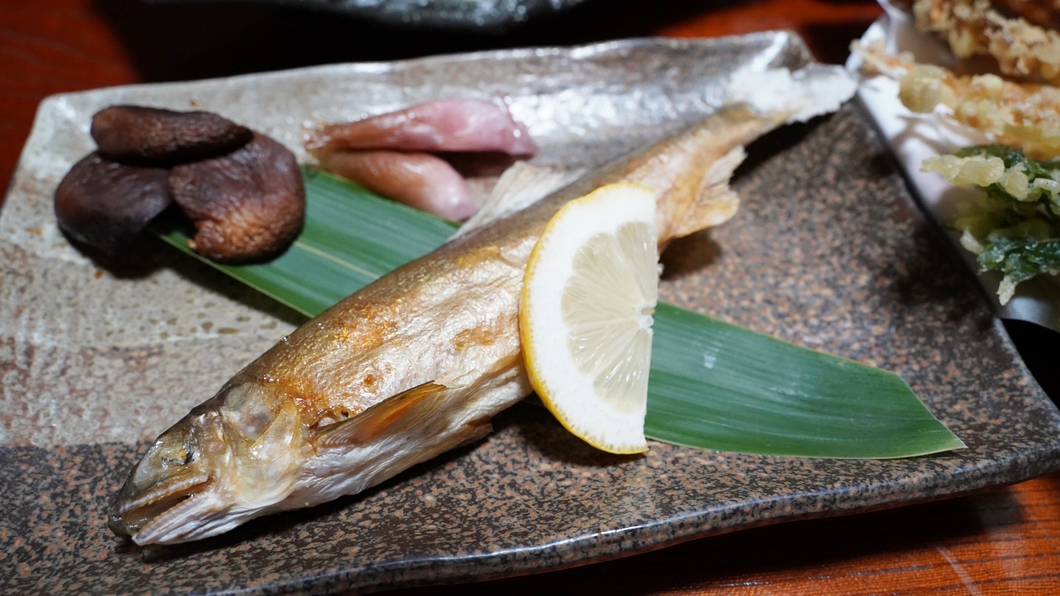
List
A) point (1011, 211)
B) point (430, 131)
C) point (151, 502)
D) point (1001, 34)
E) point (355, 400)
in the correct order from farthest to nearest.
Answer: point (430, 131) → point (1001, 34) → point (1011, 211) → point (355, 400) → point (151, 502)

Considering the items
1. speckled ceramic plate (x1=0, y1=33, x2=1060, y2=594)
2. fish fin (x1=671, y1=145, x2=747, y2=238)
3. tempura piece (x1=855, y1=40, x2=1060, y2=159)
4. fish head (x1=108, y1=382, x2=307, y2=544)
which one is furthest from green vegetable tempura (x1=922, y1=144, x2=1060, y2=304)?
fish head (x1=108, y1=382, x2=307, y2=544)

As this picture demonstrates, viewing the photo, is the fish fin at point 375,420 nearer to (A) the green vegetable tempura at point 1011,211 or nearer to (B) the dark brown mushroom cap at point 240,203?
(B) the dark brown mushroom cap at point 240,203

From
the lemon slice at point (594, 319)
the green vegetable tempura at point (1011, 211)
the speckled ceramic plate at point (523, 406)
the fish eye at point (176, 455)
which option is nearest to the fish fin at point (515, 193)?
the lemon slice at point (594, 319)

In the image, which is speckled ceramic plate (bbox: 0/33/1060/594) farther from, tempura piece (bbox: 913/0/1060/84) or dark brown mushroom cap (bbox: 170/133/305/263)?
tempura piece (bbox: 913/0/1060/84)

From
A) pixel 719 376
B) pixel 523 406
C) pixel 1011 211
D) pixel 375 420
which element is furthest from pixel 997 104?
pixel 375 420

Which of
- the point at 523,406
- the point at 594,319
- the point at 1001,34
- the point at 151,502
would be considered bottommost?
the point at 523,406

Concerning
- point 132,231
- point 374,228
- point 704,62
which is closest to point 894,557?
point 374,228

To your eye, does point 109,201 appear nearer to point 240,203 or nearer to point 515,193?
point 240,203
